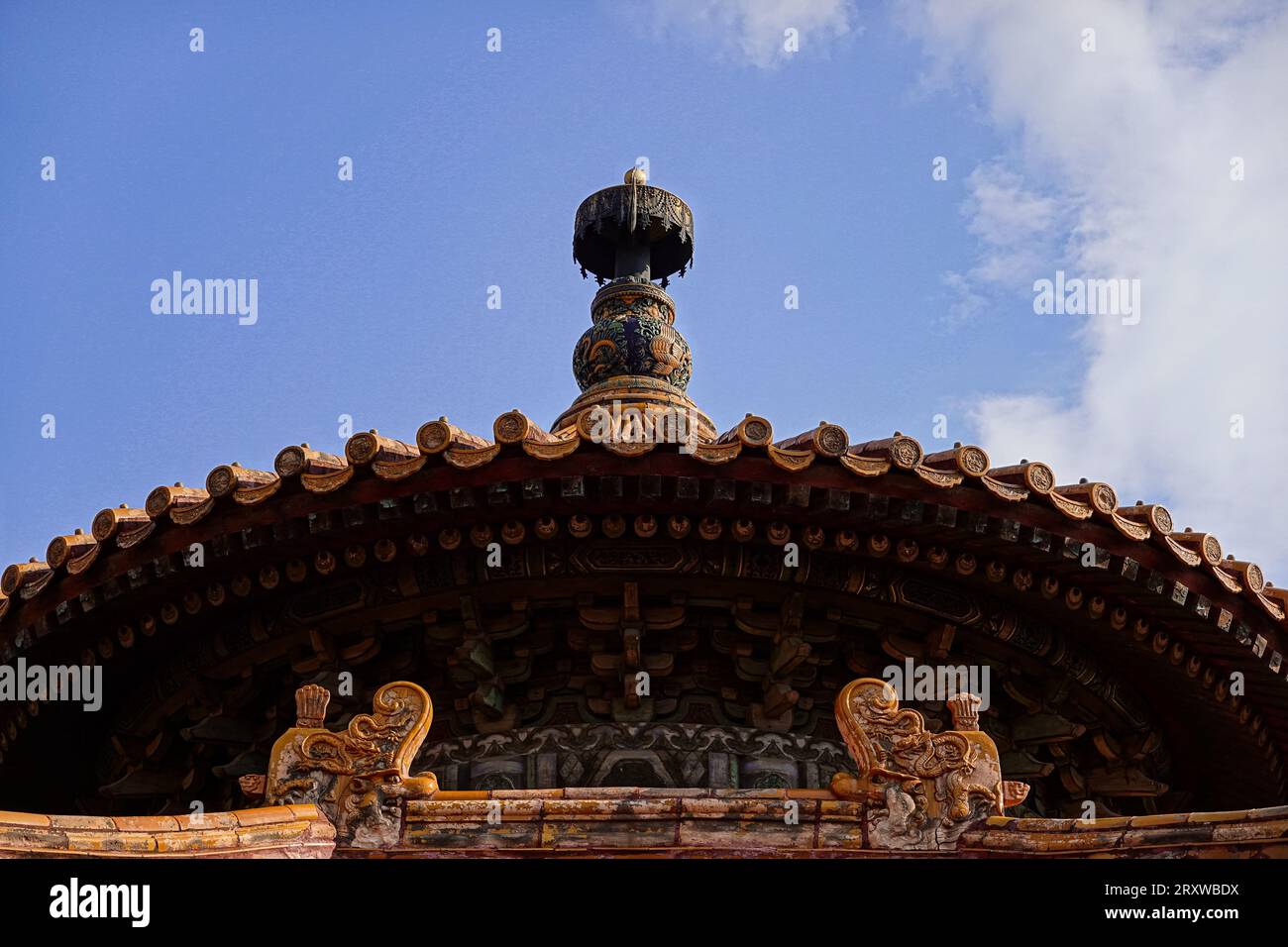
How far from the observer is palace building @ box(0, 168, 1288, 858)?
8391 mm

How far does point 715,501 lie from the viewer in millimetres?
8484

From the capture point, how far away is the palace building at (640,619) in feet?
27.5

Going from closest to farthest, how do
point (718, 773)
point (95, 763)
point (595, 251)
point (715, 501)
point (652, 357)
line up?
point (715, 501) < point (718, 773) < point (95, 763) < point (652, 357) < point (595, 251)

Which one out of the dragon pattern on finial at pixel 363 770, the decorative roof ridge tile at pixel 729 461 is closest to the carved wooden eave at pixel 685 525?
the decorative roof ridge tile at pixel 729 461

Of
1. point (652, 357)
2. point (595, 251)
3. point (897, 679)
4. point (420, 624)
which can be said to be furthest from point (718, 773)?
point (595, 251)

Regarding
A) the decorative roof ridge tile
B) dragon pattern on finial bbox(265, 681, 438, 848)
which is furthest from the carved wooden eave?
dragon pattern on finial bbox(265, 681, 438, 848)

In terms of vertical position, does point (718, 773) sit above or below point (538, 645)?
below

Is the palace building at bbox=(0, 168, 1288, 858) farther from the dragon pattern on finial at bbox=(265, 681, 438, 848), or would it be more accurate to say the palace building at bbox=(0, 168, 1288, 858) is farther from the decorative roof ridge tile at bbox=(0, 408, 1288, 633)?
the dragon pattern on finial at bbox=(265, 681, 438, 848)

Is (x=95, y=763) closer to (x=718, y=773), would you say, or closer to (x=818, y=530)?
(x=718, y=773)

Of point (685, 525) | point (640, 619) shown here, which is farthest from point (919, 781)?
point (640, 619)

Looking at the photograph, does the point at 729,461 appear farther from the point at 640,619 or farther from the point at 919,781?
the point at 919,781
